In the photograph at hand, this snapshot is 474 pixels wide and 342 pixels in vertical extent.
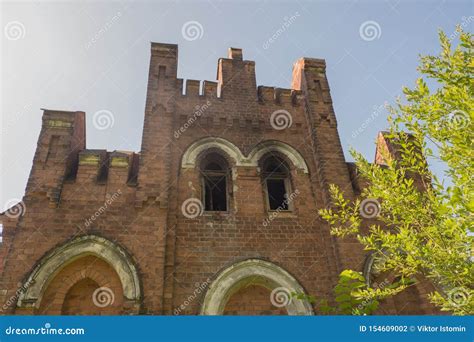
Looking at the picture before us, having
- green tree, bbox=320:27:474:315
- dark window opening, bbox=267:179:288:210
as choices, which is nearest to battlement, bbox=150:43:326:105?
dark window opening, bbox=267:179:288:210

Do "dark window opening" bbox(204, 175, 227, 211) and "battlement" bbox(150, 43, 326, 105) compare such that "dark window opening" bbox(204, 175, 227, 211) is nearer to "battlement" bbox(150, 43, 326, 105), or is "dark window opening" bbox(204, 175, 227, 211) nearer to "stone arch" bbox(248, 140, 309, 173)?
"stone arch" bbox(248, 140, 309, 173)

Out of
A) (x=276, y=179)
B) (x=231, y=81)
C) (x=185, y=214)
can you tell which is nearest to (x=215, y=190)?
(x=185, y=214)

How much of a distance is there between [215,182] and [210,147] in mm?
945

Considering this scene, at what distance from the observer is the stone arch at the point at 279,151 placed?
29.8 ft

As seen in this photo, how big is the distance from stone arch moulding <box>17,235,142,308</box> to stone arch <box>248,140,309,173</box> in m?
4.02

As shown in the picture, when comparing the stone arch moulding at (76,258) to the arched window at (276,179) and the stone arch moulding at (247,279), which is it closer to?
the stone arch moulding at (247,279)

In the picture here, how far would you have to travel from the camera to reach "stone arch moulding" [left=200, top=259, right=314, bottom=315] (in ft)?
22.7

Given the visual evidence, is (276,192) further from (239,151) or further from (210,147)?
(210,147)

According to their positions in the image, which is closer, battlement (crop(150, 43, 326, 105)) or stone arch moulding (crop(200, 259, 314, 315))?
stone arch moulding (crop(200, 259, 314, 315))

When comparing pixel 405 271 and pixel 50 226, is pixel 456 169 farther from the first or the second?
pixel 50 226

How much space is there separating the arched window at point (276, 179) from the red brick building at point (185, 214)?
0.04 meters

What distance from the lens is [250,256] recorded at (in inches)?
297

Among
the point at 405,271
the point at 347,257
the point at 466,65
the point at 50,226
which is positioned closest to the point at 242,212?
the point at 347,257

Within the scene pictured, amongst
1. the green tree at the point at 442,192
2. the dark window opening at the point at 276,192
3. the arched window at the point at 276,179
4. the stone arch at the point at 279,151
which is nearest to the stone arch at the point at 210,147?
the stone arch at the point at 279,151
